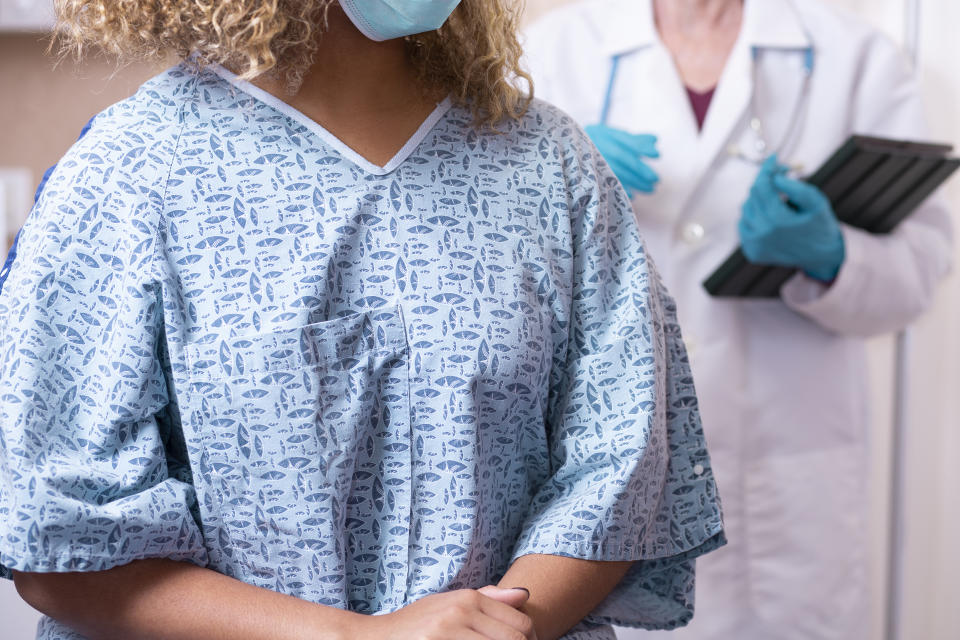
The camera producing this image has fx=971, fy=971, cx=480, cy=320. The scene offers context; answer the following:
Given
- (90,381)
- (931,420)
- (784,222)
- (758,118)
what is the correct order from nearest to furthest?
(90,381) → (784,222) → (758,118) → (931,420)

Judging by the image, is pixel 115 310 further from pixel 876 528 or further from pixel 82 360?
pixel 876 528

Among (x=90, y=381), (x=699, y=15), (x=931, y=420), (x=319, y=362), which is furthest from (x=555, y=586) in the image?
(x=931, y=420)

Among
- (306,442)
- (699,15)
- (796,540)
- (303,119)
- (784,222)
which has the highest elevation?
(699,15)

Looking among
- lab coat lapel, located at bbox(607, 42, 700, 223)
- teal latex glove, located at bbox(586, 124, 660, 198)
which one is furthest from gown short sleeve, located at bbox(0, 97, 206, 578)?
lab coat lapel, located at bbox(607, 42, 700, 223)

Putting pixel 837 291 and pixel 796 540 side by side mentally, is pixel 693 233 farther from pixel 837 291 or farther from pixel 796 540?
pixel 796 540

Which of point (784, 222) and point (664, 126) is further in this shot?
point (664, 126)

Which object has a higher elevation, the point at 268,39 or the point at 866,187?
the point at 268,39

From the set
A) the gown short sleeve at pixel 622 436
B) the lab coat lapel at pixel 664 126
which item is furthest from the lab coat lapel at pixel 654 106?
the gown short sleeve at pixel 622 436

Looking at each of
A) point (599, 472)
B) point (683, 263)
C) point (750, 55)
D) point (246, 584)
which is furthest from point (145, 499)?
point (750, 55)

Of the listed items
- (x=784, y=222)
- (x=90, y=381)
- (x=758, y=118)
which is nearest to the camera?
(x=90, y=381)

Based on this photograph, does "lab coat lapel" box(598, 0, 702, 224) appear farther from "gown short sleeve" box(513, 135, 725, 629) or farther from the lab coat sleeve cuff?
"gown short sleeve" box(513, 135, 725, 629)

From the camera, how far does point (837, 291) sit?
1.33m

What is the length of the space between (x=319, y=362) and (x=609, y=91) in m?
0.84

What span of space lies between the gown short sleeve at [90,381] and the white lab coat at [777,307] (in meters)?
0.81
